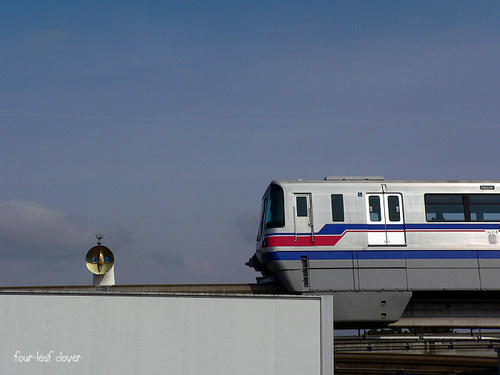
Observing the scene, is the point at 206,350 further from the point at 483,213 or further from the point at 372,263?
the point at 483,213

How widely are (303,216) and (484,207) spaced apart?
5.79 metres

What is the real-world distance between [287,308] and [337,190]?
6.35 m

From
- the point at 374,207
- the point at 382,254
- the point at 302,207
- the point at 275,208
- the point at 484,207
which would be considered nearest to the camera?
the point at 382,254

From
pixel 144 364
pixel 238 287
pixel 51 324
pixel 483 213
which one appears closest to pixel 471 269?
pixel 483 213

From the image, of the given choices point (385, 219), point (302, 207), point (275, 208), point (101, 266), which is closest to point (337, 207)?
point (302, 207)

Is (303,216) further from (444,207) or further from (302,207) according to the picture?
(444,207)

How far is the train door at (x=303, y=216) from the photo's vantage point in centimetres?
1875

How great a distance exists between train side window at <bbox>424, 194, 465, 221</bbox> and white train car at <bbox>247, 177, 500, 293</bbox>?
31 mm

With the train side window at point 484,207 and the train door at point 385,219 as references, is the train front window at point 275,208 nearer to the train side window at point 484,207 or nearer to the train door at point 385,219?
the train door at point 385,219

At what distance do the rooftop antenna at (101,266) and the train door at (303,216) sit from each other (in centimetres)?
696

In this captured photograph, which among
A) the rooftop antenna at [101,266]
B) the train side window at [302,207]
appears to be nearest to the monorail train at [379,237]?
the train side window at [302,207]

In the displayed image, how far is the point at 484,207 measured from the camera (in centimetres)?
1944

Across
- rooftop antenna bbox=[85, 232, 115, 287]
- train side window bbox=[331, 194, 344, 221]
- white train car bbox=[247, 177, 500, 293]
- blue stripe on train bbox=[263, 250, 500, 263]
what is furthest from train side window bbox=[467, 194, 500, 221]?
rooftop antenna bbox=[85, 232, 115, 287]

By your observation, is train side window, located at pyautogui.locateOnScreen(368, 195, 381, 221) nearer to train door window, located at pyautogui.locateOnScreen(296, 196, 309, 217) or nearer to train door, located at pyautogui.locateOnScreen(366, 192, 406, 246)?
train door, located at pyautogui.locateOnScreen(366, 192, 406, 246)
